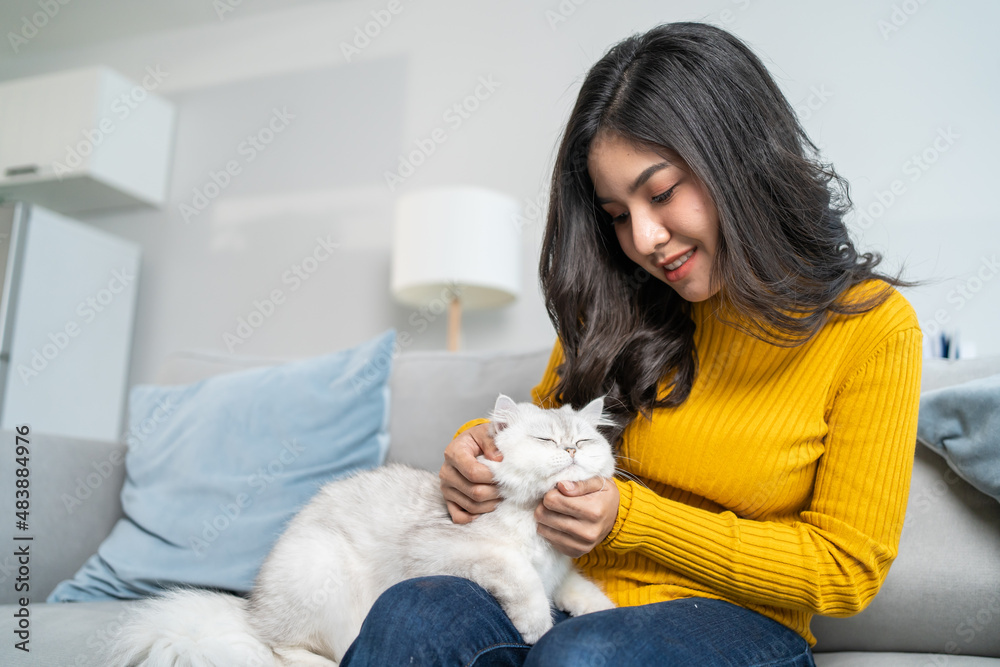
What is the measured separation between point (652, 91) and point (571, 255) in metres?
0.37

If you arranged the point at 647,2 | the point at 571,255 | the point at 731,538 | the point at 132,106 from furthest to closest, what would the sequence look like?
the point at 132,106, the point at 647,2, the point at 571,255, the point at 731,538

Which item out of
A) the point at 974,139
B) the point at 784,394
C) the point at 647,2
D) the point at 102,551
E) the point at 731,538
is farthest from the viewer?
the point at 647,2

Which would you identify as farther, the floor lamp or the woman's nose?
the floor lamp

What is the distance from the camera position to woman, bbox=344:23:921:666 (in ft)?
3.32

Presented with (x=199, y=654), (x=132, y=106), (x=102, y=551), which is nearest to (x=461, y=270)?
(x=102, y=551)

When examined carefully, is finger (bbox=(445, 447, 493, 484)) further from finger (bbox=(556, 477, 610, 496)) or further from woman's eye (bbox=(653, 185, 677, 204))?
woman's eye (bbox=(653, 185, 677, 204))

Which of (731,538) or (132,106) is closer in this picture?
(731,538)

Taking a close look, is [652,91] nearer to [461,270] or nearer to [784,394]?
[784,394]

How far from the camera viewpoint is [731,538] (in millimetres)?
1035

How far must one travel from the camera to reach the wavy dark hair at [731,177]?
1085 millimetres

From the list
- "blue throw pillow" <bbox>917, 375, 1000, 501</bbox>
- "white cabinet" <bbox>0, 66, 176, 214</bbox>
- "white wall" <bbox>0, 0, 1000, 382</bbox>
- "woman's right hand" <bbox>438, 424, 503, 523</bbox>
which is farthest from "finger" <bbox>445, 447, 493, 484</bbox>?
"white cabinet" <bbox>0, 66, 176, 214</bbox>

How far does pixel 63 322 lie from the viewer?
3432 mm

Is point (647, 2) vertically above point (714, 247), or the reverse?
point (647, 2)

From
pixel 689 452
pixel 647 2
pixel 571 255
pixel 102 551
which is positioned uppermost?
pixel 647 2
